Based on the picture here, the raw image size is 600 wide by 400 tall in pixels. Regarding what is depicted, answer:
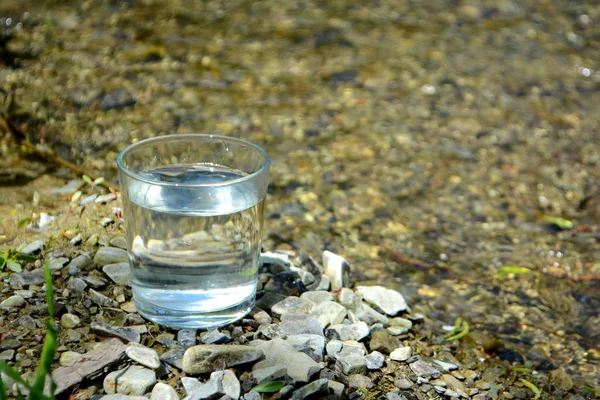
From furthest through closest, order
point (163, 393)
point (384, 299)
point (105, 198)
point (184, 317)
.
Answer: point (105, 198) → point (384, 299) → point (184, 317) → point (163, 393)

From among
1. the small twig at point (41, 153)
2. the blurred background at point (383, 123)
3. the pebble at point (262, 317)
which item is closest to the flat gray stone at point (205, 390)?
the pebble at point (262, 317)

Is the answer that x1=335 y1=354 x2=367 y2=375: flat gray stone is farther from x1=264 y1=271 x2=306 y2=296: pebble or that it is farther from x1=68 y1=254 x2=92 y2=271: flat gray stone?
x1=68 y1=254 x2=92 y2=271: flat gray stone

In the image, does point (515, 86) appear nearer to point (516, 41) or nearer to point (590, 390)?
point (516, 41)

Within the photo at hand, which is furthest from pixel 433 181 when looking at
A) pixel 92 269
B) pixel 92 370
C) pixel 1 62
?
pixel 1 62

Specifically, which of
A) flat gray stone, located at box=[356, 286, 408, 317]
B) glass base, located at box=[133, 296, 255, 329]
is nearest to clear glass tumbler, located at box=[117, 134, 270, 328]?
glass base, located at box=[133, 296, 255, 329]

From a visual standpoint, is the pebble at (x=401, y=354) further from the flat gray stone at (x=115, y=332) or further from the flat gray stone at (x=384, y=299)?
the flat gray stone at (x=115, y=332)

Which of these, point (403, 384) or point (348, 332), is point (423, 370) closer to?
point (403, 384)

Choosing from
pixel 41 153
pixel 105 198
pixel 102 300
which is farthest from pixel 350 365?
pixel 41 153
